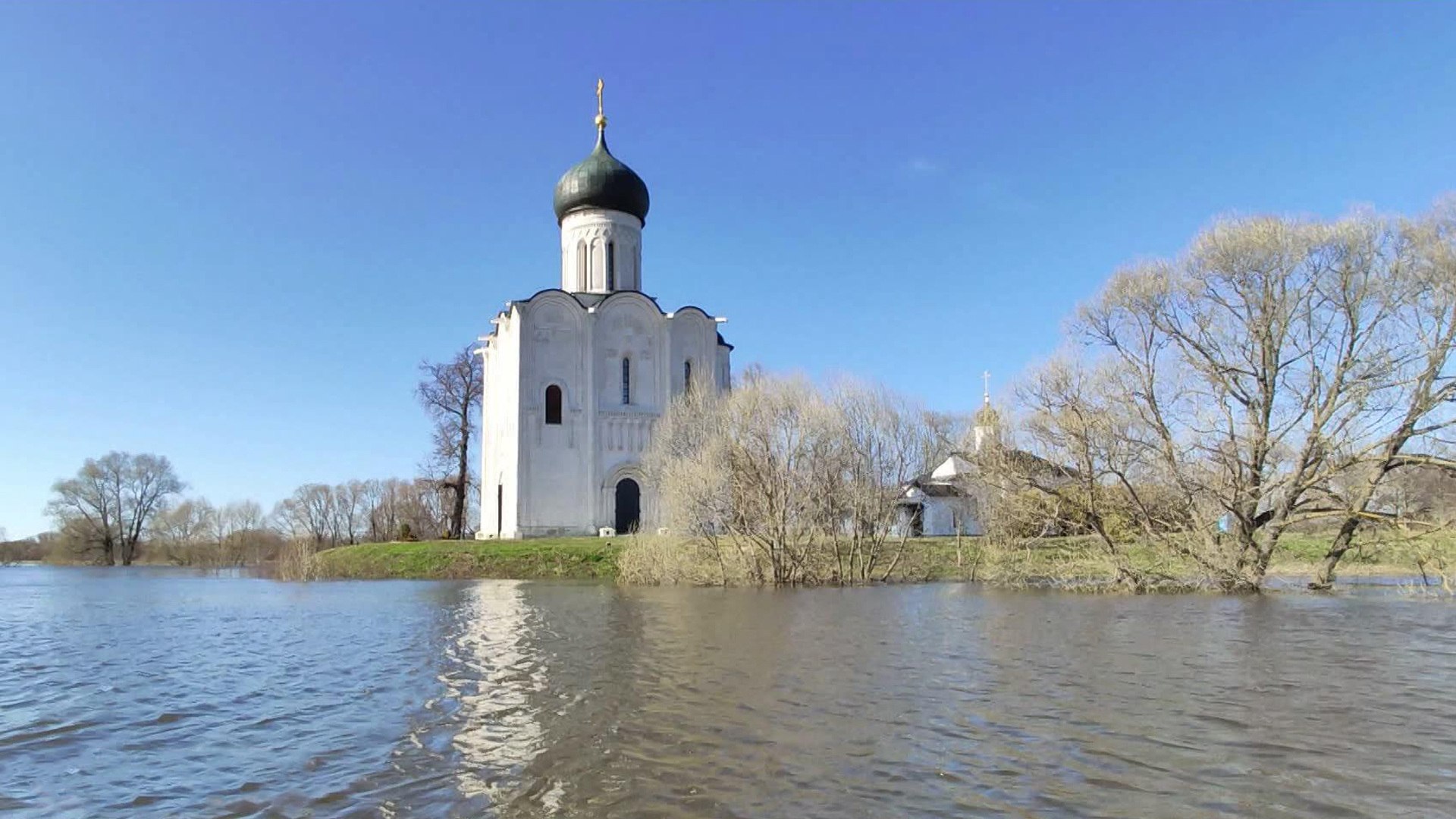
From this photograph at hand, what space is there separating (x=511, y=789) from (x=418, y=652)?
7.00m

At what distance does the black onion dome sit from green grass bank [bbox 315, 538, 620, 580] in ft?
44.4

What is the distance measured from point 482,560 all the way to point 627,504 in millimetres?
6571

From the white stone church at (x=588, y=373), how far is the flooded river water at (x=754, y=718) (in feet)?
64.3

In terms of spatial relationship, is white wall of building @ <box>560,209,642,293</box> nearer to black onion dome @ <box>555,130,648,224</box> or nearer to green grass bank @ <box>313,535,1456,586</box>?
black onion dome @ <box>555,130,648,224</box>

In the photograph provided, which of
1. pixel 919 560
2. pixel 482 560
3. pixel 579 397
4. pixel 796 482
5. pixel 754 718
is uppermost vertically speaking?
pixel 579 397

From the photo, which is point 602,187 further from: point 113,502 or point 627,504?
point 113,502

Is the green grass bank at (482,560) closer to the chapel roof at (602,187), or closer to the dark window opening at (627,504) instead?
the dark window opening at (627,504)

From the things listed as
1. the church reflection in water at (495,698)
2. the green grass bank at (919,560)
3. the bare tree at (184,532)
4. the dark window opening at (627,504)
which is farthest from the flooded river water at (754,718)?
the bare tree at (184,532)

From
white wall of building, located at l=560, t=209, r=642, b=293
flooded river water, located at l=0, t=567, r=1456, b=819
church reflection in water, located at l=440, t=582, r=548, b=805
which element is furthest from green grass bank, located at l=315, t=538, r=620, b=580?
flooded river water, located at l=0, t=567, r=1456, b=819

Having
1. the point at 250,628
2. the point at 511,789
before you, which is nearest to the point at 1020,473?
the point at 250,628

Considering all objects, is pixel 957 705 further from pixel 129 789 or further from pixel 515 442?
pixel 515 442

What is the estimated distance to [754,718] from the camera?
7555 mm

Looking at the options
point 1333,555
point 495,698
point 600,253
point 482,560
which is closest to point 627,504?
point 482,560

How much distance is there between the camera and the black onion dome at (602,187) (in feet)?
124
